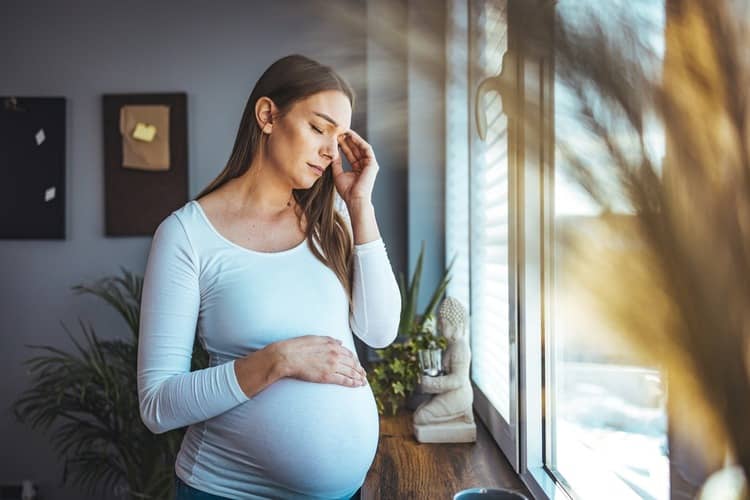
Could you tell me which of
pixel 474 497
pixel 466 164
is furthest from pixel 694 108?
pixel 466 164

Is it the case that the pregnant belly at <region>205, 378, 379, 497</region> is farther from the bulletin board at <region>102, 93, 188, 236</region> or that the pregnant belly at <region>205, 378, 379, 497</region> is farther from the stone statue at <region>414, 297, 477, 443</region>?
the bulletin board at <region>102, 93, 188, 236</region>

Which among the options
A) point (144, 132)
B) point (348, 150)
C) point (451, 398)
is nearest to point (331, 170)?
point (348, 150)

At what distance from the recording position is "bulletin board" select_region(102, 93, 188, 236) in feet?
10.1

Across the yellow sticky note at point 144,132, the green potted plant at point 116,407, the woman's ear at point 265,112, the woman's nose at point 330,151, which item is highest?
the yellow sticky note at point 144,132

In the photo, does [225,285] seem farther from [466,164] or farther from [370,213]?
[466,164]

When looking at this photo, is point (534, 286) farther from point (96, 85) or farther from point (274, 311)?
point (96, 85)

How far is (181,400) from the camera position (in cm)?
112

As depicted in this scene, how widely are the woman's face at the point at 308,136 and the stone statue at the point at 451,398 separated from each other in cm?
58

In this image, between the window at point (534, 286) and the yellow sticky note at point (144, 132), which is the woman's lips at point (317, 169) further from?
the yellow sticky note at point (144, 132)

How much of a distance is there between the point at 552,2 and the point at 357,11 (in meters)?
3.01

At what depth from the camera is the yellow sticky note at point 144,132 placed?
3.06 metres

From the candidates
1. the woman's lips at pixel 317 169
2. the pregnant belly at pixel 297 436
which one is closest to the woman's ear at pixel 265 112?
the woman's lips at pixel 317 169

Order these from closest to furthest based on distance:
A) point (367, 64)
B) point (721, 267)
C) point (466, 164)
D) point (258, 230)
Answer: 1. point (721, 267)
2. point (258, 230)
3. point (466, 164)
4. point (367, 64)

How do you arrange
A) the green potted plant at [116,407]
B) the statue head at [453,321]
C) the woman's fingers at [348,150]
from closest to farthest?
the woman's fingers at [348,150]
the statue head at [453,321]
the green potted plant at [116,407]
